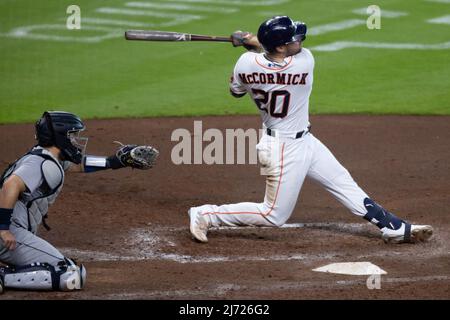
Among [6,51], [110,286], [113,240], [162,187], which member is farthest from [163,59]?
[110,286]

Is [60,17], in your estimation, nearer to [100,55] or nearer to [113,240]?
[100,55]

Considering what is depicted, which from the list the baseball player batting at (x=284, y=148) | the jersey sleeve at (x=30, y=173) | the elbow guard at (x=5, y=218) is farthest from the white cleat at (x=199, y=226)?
the elbow guard at (x=5, y=218)

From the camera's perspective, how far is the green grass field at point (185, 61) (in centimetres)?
1198

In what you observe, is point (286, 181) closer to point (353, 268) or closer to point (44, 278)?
point (353, 268)

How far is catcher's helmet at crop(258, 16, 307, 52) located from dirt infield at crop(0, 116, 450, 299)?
1597 millimetres

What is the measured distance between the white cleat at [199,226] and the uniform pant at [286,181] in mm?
43

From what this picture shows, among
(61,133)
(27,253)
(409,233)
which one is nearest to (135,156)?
(61,133)

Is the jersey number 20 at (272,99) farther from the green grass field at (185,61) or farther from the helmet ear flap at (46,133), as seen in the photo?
the green grass field at (185,61)

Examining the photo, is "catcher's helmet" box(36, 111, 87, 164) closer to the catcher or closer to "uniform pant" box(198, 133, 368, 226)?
the catcher

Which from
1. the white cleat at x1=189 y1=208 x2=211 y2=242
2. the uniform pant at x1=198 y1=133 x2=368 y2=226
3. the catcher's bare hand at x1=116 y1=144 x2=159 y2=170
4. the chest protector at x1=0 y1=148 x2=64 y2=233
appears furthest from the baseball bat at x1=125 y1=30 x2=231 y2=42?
the chest protector at x1=0 y1=148 x2=64 y2=233

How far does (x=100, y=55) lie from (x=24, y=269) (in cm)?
804

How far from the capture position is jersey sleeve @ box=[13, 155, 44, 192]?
20.2 feet

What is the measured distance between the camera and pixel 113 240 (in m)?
7.57

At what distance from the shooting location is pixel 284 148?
288 inches
